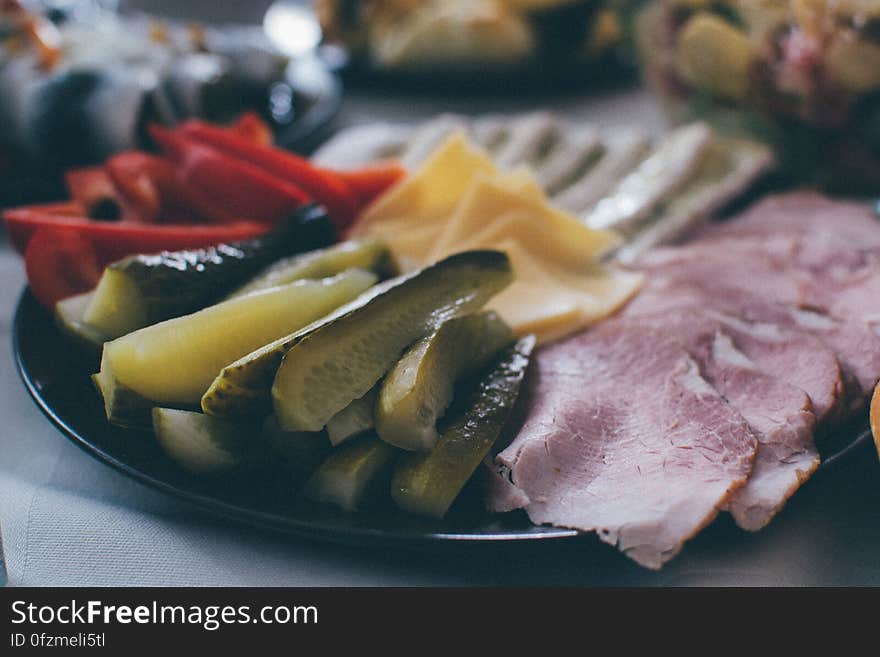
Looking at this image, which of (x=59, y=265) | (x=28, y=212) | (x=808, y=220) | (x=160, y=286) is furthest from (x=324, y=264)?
(x=808, y=220)

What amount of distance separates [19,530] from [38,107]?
1.26 m

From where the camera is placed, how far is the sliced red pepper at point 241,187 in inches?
68.7

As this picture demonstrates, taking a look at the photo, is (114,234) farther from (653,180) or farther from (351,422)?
(653,180)

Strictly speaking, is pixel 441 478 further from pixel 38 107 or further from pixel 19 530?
pixel 38 107

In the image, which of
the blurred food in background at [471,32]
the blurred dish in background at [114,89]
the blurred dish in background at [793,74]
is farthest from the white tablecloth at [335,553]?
the blurred food in background at [471,32]

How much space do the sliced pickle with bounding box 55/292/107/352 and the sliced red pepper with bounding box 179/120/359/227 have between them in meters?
0.51

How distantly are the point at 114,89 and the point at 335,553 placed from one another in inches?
56.4

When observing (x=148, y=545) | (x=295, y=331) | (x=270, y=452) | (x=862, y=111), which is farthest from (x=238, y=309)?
(x=862, y=111)

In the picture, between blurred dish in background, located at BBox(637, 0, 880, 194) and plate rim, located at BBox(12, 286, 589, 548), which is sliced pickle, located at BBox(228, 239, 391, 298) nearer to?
plate rim, located at BBox(12, 286, 589, 548)

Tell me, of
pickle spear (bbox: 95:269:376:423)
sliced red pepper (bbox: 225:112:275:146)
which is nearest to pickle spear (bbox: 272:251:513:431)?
pickle spear (bbox: 95:269:376:423)

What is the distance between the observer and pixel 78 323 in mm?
1394

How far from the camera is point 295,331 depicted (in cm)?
126

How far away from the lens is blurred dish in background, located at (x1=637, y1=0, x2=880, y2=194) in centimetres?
181

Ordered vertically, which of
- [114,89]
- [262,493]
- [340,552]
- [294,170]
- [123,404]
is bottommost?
[340,552]
